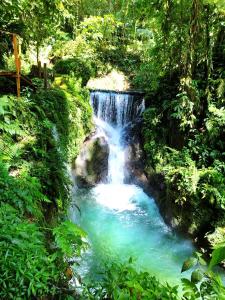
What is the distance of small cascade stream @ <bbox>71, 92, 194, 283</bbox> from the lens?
6.65m

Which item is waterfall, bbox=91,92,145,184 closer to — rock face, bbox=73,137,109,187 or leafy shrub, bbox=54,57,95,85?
rock face, bbox=73,137,109,187

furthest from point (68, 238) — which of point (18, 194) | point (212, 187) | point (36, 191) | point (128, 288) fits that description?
point (212, 187)

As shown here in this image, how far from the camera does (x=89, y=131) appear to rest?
1069cm

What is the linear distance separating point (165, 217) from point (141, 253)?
180 cm

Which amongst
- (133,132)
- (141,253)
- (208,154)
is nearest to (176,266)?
(141,253)

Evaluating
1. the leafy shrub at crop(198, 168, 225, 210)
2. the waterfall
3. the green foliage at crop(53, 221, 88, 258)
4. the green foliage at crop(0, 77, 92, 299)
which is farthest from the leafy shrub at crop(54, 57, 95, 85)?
the green foliage at crop(53, 221, 88, 258)

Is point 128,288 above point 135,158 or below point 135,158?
above

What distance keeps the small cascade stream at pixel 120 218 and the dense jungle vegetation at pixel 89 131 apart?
0.51m

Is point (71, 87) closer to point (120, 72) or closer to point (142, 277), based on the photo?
point (120, 72)

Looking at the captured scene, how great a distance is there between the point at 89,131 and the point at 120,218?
3.63m

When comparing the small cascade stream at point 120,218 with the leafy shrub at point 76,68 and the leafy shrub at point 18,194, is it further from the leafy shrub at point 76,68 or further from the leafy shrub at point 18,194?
the leafy shrub at point 18,194

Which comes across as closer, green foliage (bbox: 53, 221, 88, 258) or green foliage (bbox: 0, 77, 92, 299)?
green foliage (bbox: 0, 77, 92, 299)

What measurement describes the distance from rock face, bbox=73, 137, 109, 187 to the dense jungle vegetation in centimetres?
64

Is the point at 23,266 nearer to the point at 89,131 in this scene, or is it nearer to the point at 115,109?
the point at 89,131
